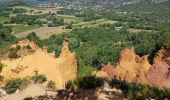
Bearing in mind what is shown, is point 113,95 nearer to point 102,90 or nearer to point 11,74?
point 102,90

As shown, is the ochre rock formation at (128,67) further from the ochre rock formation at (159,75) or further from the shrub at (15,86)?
the shrub at (15,86)

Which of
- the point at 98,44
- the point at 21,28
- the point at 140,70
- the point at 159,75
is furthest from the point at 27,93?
the point at 21,28

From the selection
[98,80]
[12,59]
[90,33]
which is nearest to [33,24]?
[90,33]

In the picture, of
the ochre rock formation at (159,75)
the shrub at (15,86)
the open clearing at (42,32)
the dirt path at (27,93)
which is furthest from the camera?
the open clearing at (42,32)

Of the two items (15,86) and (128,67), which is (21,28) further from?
(15,86)

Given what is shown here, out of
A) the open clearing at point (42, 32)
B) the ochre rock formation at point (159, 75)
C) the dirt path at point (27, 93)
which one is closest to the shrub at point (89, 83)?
the dirt path at point (27, 93)
